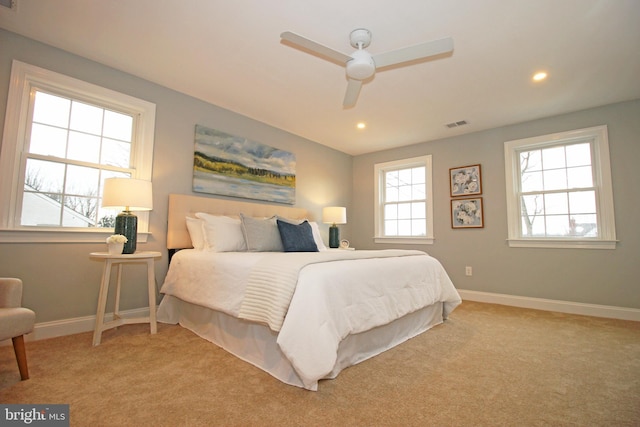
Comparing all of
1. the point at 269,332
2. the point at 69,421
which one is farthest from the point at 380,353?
the point at 69,421

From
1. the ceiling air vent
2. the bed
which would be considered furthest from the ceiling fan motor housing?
the ceiling air vent

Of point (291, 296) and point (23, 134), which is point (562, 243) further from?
point (23, 134)

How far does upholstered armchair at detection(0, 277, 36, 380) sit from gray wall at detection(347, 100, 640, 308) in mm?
4452

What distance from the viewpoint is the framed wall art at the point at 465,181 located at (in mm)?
4332

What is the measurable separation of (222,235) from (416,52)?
88.0 inches

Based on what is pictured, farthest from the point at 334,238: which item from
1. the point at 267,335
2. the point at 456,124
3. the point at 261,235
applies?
the point at 267,335

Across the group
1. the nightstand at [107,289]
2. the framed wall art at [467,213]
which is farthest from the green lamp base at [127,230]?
the framed wall art at [467,213]

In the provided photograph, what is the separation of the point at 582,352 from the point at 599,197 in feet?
7.16

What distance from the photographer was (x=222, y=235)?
294 centimetres

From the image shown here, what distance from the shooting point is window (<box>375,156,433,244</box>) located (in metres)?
4.85

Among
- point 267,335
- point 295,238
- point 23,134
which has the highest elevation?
point 23,134

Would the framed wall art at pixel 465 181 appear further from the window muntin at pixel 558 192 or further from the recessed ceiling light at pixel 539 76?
the recessed ceiling light at pixel 539 76

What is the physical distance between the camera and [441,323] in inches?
115

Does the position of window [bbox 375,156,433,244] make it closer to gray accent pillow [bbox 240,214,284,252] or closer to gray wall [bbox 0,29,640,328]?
gray wall [bbox 0,29,640,328]
